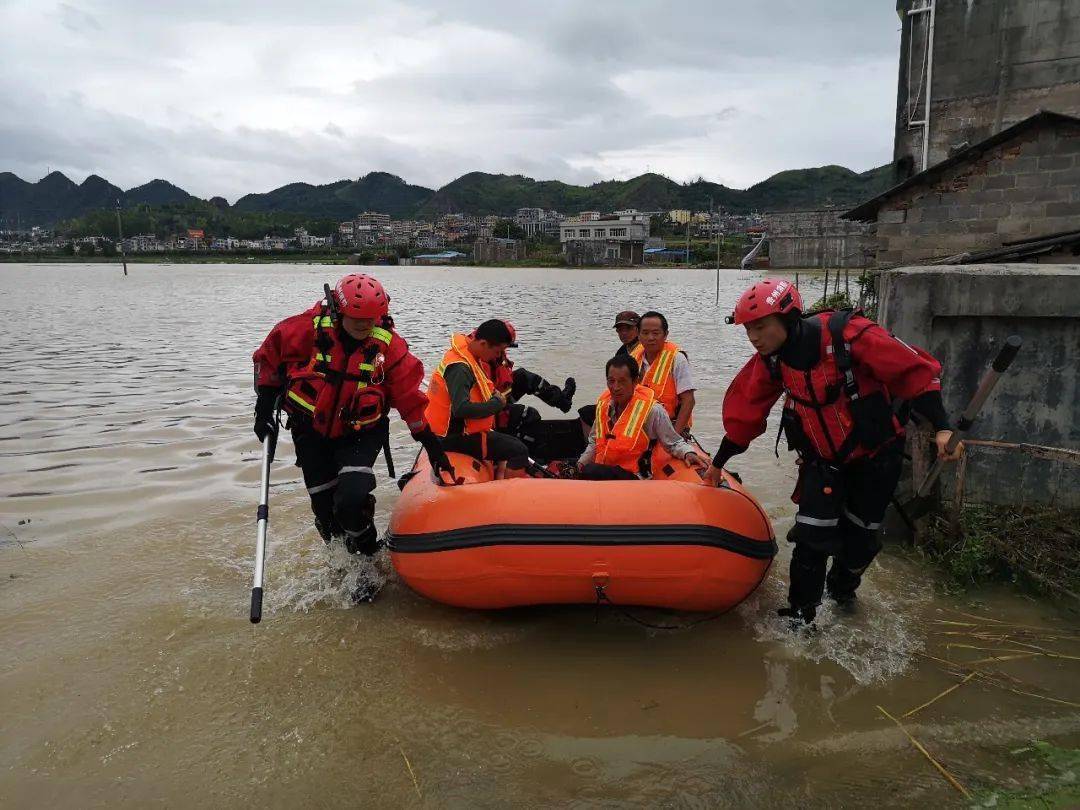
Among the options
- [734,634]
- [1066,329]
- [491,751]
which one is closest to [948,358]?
[1066,329]

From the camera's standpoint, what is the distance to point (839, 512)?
3.31m

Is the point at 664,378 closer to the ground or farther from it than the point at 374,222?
closer to the ground

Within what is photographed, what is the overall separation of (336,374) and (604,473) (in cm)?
158

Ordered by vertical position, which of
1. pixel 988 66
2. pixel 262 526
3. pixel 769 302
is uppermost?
pixel 988 66

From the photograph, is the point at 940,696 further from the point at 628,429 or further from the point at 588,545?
the point at 628,429

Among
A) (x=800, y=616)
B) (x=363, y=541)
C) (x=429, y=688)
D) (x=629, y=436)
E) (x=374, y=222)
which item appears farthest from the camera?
(x=374, y=222)

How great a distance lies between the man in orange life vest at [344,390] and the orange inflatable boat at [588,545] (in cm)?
40

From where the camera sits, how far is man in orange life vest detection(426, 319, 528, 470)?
4352 millimetres

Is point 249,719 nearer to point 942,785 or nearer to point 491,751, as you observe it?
point 491,751

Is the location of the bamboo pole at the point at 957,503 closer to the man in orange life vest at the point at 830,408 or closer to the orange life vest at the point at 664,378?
the man in orange life vest at the point at 830,408

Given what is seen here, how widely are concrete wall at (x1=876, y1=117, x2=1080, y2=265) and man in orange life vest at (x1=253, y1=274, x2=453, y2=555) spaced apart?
759 cm

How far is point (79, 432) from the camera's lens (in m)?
7.50

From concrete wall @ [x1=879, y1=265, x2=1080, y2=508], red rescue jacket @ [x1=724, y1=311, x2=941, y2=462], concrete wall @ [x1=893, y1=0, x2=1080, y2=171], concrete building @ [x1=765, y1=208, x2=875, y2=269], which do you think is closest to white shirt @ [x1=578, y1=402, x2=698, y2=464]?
red rescue jacket @ [x1=724, y1=311, x2=941, y2=462]

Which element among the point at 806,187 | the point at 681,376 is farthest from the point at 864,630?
the point at 806,187
